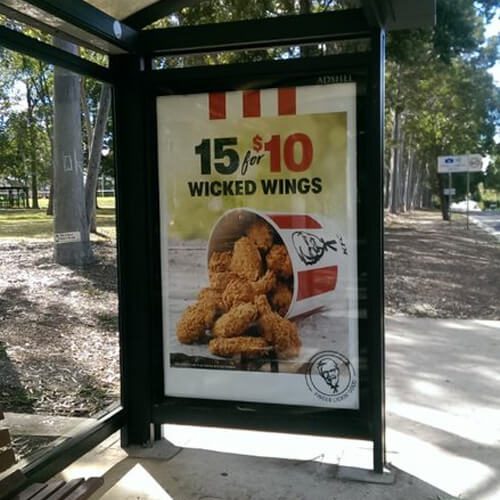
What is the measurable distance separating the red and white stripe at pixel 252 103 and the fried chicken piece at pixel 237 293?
1004 mm

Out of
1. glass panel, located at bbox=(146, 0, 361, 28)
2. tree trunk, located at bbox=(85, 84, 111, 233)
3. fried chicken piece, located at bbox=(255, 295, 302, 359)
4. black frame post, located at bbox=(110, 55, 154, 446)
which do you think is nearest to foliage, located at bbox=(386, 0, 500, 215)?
glass panel, located at bbox=(146, 0, 361, 28)

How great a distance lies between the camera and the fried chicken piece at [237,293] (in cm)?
362

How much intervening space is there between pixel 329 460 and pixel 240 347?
880mm

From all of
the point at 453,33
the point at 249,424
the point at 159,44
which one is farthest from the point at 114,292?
the point at 453,33

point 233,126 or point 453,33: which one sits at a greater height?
point 453,33

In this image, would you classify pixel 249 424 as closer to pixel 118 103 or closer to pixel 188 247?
pixel 188 247

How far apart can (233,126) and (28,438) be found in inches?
91.6

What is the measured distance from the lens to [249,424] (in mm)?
3590

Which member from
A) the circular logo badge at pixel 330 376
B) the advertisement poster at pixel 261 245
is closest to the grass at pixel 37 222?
the advertisement poster at pixel 261 245

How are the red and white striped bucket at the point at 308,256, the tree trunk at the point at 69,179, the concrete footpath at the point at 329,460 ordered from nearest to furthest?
the concrete footpath at the point at 329,460
the red and white striped bucket at the point at 308,256
the tree trunk at the point at 69,179

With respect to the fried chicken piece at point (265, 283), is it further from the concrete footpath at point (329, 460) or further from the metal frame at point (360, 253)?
the concrete footpath at point (329, 460)

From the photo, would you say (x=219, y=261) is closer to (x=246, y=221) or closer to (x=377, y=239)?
(x=246, y=221)

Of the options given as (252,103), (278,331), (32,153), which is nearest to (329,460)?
(278,331)

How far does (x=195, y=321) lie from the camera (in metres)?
3.73
